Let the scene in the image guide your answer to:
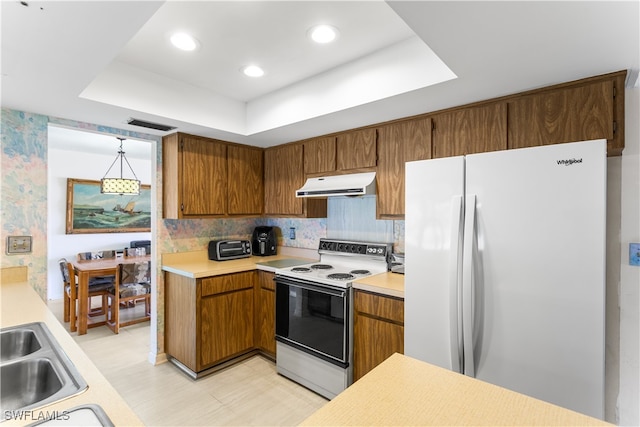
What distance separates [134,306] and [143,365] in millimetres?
2109

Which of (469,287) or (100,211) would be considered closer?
(469,287)

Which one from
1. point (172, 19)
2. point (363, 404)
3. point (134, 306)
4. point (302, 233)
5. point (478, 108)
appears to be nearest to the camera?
point (363, 404)

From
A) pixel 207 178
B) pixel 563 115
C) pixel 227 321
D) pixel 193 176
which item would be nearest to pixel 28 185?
pixel 193 176

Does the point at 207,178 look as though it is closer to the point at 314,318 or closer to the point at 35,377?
the point at 314,318

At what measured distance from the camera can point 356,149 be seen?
269 centimetres

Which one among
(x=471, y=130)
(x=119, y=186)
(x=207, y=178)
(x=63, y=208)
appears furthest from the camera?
(x=63, y=208)

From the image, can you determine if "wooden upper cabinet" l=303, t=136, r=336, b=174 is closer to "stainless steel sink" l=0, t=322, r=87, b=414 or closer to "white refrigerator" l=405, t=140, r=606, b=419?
"white refrigerator" l=405, t=140, r=606, b=419

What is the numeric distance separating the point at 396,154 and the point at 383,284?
0.98 metres

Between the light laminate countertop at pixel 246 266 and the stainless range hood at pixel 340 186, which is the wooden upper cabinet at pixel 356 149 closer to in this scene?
the stainless range hood at pixel 340 186

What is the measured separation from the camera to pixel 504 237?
1.50m

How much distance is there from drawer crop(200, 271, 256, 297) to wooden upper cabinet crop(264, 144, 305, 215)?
753mm

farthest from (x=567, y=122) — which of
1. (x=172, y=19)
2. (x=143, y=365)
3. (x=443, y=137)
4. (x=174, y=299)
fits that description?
(x=143, y=365)

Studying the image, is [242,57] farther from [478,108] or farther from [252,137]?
[478,108]

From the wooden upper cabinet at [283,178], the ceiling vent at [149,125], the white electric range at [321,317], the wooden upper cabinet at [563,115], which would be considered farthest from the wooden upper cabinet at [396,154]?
the ceiling vent at [149,125]
